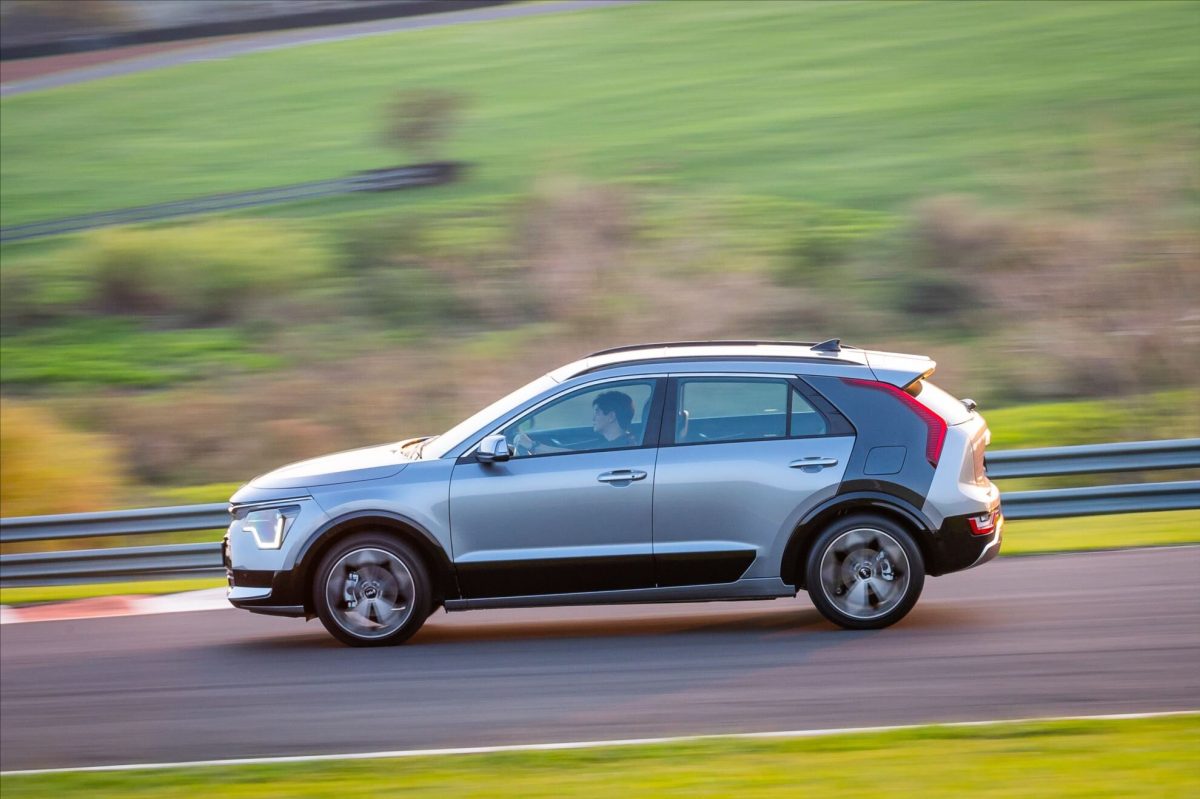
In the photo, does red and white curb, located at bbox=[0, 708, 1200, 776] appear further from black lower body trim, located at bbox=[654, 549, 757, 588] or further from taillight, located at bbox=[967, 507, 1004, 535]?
taillight, located at bbox=[967, 507, 1004, 535]

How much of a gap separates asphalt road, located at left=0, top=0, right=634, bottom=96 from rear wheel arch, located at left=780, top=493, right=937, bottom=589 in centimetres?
3425

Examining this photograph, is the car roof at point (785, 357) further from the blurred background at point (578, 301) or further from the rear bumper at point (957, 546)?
the blurred background at point (578, 301)

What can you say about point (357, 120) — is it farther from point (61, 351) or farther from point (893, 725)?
point (893, 725)

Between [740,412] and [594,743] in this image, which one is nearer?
[594,743]

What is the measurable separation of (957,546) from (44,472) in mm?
9788

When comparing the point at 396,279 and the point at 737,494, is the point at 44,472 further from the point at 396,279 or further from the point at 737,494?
the point at 396,279

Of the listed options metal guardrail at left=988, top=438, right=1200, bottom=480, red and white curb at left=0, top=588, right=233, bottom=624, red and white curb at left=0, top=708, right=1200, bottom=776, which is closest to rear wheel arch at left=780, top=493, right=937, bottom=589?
red and white curb at left=0, top=708, right=1200, bottom=776

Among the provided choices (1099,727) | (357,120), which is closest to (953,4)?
(357,120)

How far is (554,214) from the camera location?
22.2m

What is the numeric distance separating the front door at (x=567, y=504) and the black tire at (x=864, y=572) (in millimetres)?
964

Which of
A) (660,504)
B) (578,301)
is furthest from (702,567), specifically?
(578,301)

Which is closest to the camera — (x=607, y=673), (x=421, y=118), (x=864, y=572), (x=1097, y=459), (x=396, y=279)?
Result: (x=607, y=673)

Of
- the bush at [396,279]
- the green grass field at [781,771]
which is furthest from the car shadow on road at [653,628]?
the bush at [396,279]

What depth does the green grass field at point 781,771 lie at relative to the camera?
5.70 metres
